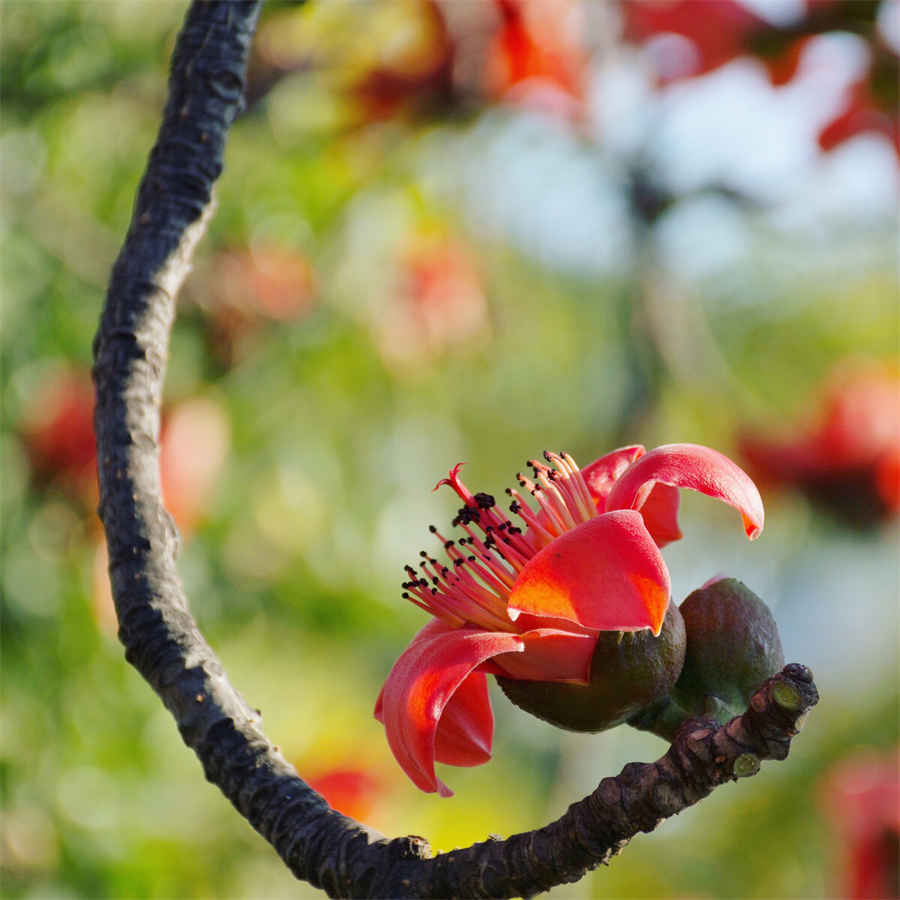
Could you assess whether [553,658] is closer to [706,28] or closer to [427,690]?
[427,690]

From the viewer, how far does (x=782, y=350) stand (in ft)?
28.4

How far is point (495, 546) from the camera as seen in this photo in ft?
2.29

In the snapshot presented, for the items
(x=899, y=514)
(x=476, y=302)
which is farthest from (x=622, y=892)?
(x=476, y=302)

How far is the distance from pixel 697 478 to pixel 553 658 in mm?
122

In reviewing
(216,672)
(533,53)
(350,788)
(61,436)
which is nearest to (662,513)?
(216,672)

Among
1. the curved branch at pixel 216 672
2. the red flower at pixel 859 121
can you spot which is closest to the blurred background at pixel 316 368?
the red flower at pixel 859 121

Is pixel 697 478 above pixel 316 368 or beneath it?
beneath

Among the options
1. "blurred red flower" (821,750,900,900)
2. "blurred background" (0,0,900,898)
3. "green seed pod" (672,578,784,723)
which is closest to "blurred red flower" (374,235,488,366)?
"blurred background" (0,0,900,898)

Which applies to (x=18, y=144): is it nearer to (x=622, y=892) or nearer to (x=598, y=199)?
(x=598, y=199)

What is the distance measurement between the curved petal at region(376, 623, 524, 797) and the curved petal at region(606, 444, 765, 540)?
11 cm

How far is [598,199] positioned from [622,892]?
566 centimetres

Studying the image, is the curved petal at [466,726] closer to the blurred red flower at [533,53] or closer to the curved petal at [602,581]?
the curved petal at [602,581]

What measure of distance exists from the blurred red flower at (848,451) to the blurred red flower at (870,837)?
2.16 ft

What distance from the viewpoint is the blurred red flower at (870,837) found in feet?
6.72
